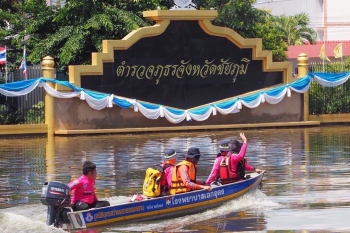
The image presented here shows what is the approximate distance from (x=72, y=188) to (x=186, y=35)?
1931 cm

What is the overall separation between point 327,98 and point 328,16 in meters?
37.6

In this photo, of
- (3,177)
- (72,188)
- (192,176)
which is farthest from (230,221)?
(3,177)

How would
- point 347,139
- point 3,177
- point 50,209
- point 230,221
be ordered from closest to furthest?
1. point 50,209
2. point 230,221
3. point 3,177
4. point 347,139

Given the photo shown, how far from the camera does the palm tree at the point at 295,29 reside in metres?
65.6

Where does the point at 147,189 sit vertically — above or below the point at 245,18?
below

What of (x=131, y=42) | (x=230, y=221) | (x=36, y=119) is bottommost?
(x=230, y=221)

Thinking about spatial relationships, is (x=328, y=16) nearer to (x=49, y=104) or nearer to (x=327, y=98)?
(x=327, y=98)

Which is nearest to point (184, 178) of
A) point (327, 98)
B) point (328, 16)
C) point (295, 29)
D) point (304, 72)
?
point (304, 72)

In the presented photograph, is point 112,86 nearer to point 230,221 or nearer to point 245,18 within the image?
point 245,18

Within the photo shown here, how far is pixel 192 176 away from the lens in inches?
607

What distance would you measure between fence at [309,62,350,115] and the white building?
3517cm

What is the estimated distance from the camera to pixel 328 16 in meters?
72.3

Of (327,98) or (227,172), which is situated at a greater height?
(327,98)

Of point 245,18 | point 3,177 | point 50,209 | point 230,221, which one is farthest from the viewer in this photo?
point 245,18
